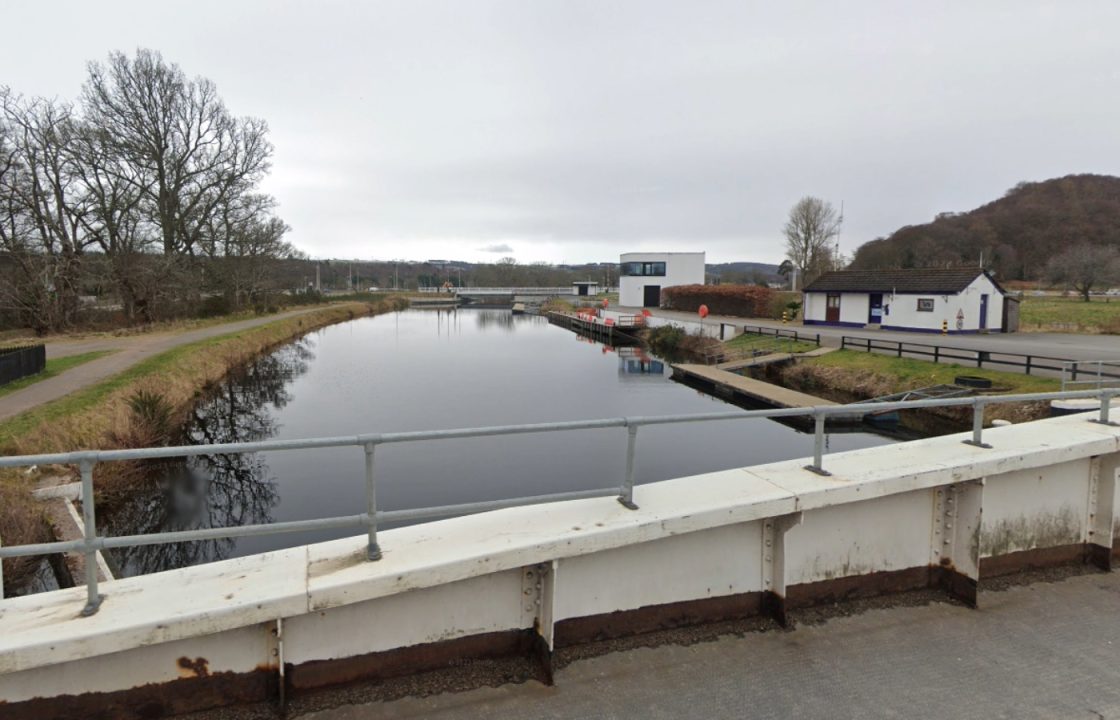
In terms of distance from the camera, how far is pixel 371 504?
3545 mm

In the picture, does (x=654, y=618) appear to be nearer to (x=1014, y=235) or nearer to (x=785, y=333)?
(x=785, y=333)

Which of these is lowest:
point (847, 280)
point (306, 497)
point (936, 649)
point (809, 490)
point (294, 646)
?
point (306, 497)

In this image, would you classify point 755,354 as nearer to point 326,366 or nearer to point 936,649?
point 326,366

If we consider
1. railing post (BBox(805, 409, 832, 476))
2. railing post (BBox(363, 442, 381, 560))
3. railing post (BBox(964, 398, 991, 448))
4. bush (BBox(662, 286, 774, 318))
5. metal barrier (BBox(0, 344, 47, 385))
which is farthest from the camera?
bush (BBox(662, 286, 774, 318))

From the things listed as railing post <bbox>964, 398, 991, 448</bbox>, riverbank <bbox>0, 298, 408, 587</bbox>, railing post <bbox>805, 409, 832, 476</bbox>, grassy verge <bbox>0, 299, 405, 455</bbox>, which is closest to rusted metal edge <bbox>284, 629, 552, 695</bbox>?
railing post <bbox>805, 409, 832, 476</bbox>

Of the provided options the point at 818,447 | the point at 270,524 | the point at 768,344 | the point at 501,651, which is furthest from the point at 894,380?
the point at 270,524

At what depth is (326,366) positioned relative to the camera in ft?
104

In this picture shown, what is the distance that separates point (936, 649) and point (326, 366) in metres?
30.7

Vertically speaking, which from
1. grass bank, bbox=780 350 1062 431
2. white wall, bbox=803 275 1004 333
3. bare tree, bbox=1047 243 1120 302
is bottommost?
grass bank, bbox=780 350 1062 431

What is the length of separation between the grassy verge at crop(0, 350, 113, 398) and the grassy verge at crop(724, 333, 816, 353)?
26.0 meters

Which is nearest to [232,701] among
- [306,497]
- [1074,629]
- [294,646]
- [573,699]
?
[294,646]

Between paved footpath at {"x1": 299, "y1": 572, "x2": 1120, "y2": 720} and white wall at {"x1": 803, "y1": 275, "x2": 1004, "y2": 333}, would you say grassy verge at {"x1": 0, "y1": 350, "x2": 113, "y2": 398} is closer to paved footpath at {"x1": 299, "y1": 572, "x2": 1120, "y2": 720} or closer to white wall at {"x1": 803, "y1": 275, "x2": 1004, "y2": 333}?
paved footpath at {"x1": 299, "y1": 572, "x2": 1120, "y2": 720}

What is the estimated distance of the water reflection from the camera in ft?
32.6

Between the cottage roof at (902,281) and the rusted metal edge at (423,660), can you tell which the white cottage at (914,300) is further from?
the rusted metal edge at (423,660)
